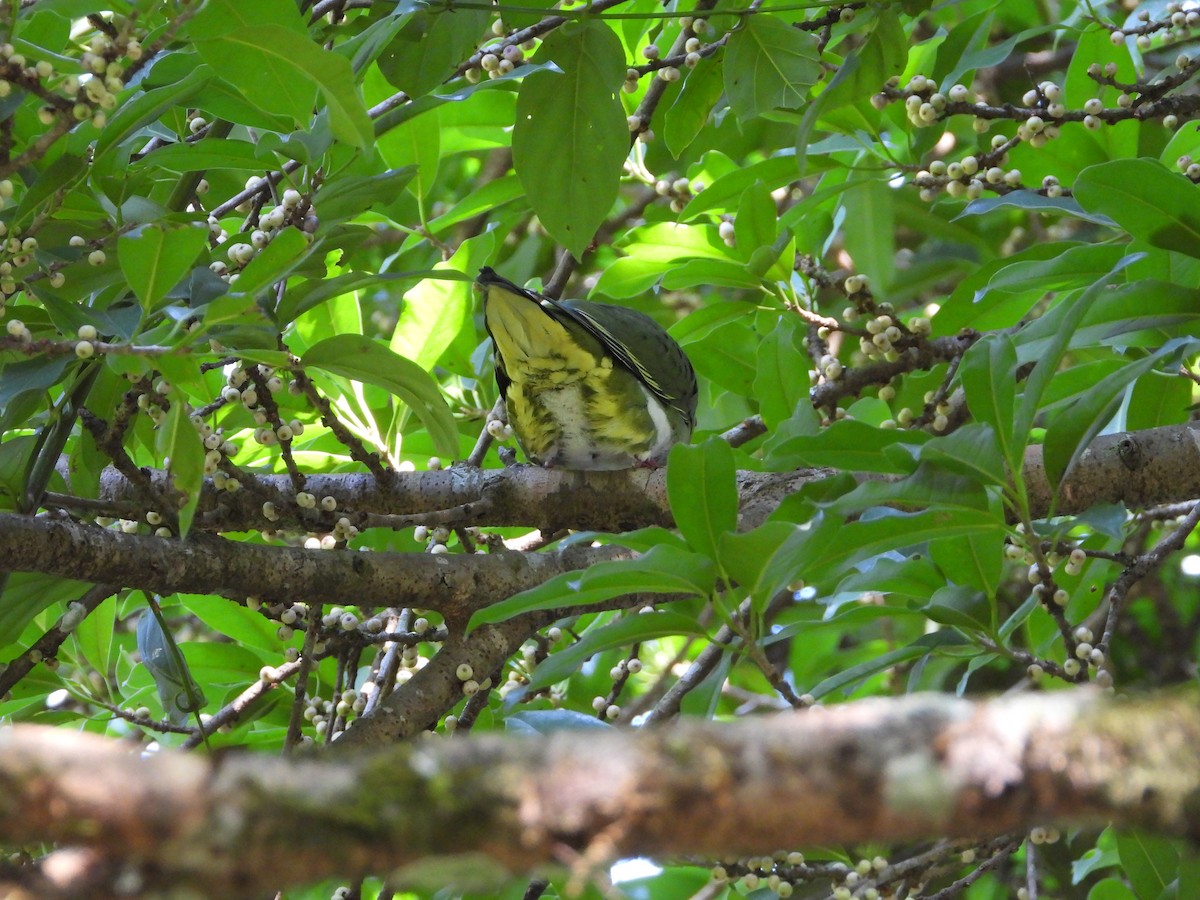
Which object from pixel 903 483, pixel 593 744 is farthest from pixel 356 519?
pixel 593 744

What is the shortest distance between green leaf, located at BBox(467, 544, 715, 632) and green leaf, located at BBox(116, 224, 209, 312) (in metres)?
0.65

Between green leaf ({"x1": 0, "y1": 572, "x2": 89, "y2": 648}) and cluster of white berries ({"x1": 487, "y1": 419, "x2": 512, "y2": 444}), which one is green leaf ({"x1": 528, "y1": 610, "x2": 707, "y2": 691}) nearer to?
green leaf ({"x1": 0, "y1": 572, "x2": 89, "y2": 648})

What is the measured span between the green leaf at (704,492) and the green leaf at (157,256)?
2.39 feet

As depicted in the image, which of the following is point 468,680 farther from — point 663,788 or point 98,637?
point 663,788

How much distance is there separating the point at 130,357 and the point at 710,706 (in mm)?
991

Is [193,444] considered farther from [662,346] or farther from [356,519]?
[662,346]

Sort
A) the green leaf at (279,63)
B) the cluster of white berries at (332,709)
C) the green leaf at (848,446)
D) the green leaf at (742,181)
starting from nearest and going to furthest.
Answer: the green leaf at (279,63) → the green leaf at (848,446) → the cluster of white berries at (332,709) → the green leaf at (742,181)

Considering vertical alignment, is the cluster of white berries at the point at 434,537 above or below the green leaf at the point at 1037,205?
below

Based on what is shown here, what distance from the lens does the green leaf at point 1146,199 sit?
1975 mm

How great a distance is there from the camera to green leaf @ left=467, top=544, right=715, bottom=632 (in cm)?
154

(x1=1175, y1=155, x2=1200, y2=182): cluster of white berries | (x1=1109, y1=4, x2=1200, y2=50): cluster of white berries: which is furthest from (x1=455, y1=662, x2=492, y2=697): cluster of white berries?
(x1=1109, y1=4, x2=1200, y2=50): cluster of white berries

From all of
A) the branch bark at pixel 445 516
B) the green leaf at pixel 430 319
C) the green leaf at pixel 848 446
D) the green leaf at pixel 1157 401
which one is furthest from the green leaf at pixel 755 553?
the green leaf at pixel 430 319

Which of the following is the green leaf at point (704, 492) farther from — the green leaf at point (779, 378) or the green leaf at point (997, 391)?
the green leaf at point (779, 378)

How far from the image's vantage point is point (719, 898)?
2.82m
